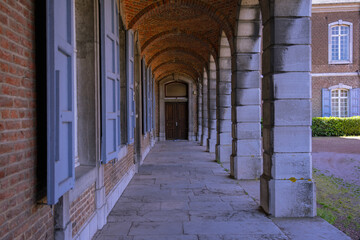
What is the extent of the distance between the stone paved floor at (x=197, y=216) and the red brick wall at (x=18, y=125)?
5.56 ft

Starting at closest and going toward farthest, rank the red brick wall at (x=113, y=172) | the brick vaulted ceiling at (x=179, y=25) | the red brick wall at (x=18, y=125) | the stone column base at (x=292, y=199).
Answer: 1. the red brick wall at (x=18, y=125)
2. the stone column base at (x=292, y=199)
3. the red brick wall at (x=113, y=172)
4. the brick vaulted ceiling at (x=179, y=25)

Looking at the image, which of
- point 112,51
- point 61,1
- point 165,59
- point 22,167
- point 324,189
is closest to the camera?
point 22,167

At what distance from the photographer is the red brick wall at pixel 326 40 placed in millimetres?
19594

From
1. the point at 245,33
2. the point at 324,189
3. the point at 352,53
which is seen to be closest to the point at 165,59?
the point at 245,33

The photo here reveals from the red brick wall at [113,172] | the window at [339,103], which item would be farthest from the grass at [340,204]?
the window at [339,103]

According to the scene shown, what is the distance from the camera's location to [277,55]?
14.0 feet

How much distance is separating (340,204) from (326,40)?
17.3 meters

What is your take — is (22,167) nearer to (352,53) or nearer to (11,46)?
(11,46)

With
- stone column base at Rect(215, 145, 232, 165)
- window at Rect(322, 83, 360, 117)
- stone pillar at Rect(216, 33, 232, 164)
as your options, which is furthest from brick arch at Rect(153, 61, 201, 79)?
window at Rect(322, 83, 360, 117)

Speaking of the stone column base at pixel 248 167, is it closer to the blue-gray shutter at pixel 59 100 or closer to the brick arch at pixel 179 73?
the blue-gray shutter at pixel 59 100

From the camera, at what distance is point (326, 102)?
19.6 metres

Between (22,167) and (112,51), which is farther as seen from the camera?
(112,51)

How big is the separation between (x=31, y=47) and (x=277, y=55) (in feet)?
10.2

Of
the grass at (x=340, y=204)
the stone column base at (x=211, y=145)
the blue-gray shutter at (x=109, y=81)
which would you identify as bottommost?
the grass at (x=340, y=204)
